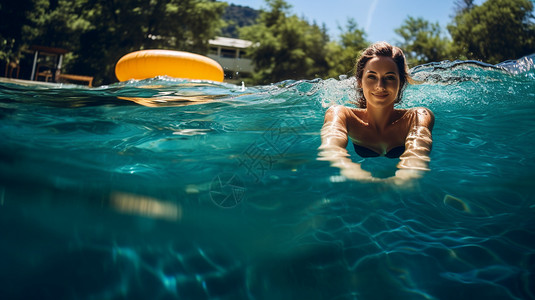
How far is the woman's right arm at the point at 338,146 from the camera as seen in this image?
290 centimetres

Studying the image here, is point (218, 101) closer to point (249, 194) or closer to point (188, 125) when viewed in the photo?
point (188, 125)

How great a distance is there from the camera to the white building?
3884cm

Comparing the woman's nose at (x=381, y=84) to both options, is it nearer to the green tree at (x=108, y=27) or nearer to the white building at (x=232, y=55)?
the green tree at (x=108, y=27)

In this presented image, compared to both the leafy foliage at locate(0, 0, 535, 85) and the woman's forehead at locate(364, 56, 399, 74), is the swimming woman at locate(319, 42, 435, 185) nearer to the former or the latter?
the woman's forehead at locate(364, 56, 399, 74)

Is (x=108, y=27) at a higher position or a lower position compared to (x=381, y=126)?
higher

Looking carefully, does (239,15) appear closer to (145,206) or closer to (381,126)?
(381,126)

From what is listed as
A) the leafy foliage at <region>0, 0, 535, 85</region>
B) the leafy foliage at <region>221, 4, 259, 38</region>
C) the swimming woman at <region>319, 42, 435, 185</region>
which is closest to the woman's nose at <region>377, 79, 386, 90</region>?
the swimming woman at <region>319, 42, 435, 185</region>

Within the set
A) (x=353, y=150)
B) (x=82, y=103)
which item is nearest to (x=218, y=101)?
(x=82, y=103)

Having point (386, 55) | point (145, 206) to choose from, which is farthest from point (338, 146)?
point (145, 206)

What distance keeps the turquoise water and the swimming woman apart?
166mm

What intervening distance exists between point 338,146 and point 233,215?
1.15m

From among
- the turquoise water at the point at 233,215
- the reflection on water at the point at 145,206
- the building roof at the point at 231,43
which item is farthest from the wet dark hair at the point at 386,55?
the building roof at the point at 231,43

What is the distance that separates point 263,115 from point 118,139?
7.20ft

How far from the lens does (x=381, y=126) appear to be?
3.60 meters
